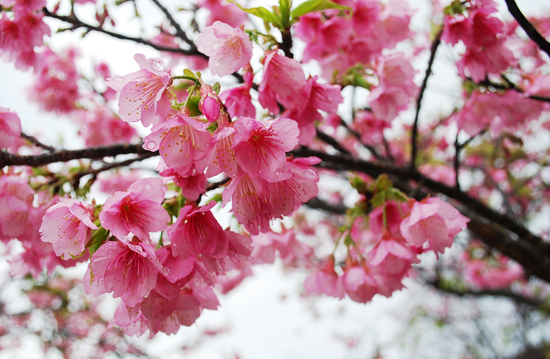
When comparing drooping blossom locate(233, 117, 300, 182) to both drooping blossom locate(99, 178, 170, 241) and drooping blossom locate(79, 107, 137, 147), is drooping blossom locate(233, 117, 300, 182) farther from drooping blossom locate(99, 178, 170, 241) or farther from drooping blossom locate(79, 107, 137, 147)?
drooping blossom locate(79, 107, 137, 147)

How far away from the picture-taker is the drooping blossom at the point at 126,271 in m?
0.90

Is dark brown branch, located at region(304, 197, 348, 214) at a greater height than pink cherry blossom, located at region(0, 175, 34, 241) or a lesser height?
lesser

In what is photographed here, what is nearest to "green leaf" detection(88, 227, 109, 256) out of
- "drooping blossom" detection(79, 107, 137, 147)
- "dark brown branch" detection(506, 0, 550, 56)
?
"dark brown branch" detection(506, 0, 550, 56)

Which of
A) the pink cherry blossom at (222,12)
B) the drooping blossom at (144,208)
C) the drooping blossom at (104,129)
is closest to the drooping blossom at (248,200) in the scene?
the drooping blossom at (144,208)

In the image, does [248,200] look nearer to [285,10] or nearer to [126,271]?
[126,271]

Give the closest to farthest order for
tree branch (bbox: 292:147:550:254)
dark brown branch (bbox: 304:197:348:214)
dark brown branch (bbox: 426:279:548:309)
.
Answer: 1. tree branch (bbox: 292:147:550:254)
2. dark brown branch (bbox: 304:197:348:214)
3. dark brown branch (bbox: 426:279:548:309)

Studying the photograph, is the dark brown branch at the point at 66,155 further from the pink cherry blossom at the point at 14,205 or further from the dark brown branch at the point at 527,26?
the dark brown branch at the point at 527,26

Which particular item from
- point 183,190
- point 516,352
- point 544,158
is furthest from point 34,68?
point 516,352

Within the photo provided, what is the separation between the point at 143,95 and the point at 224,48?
309 mm

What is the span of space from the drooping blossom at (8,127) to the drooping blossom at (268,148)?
97cm

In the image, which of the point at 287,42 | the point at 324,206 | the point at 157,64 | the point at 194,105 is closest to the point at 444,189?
the point at 324,206

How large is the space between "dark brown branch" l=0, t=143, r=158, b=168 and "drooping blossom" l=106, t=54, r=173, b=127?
429 mm

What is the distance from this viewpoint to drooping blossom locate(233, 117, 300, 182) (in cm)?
85

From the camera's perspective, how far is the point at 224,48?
3.61 feet
